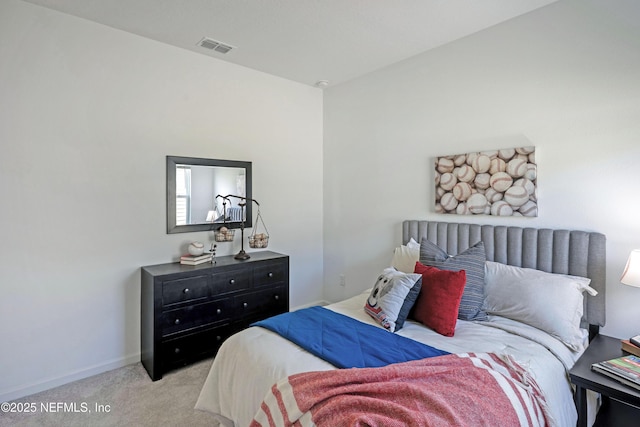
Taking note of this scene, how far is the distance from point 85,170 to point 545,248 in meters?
3.45

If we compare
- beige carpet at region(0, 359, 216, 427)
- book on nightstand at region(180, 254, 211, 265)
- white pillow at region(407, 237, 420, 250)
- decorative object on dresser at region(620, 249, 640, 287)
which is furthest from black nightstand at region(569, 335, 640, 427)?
book on nightstand at region(180, 254, 211, 265)

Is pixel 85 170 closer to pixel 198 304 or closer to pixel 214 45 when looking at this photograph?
pixel 198 304

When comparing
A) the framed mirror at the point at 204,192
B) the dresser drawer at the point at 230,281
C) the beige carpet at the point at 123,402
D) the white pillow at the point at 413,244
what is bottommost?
the beige carpet at the point at 123,402

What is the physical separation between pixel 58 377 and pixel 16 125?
185 cm

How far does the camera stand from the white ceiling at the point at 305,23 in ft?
7.48

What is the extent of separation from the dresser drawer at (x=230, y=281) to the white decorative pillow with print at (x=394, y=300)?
4.09 ft

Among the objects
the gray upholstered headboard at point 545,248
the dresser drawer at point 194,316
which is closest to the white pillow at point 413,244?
the gray upholstered headboard at point 545,248

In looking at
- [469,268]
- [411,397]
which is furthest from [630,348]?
[411,397]

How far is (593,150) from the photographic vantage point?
2.13 metres

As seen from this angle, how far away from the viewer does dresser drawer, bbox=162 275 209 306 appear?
8.29 feet

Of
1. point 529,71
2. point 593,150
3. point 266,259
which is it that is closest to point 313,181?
point 266,259

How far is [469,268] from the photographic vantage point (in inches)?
89.4

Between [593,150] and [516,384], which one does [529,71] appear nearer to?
[593,150]

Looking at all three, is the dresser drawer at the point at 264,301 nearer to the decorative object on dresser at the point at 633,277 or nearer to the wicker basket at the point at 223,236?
the wicker basket at the point at 223,236
